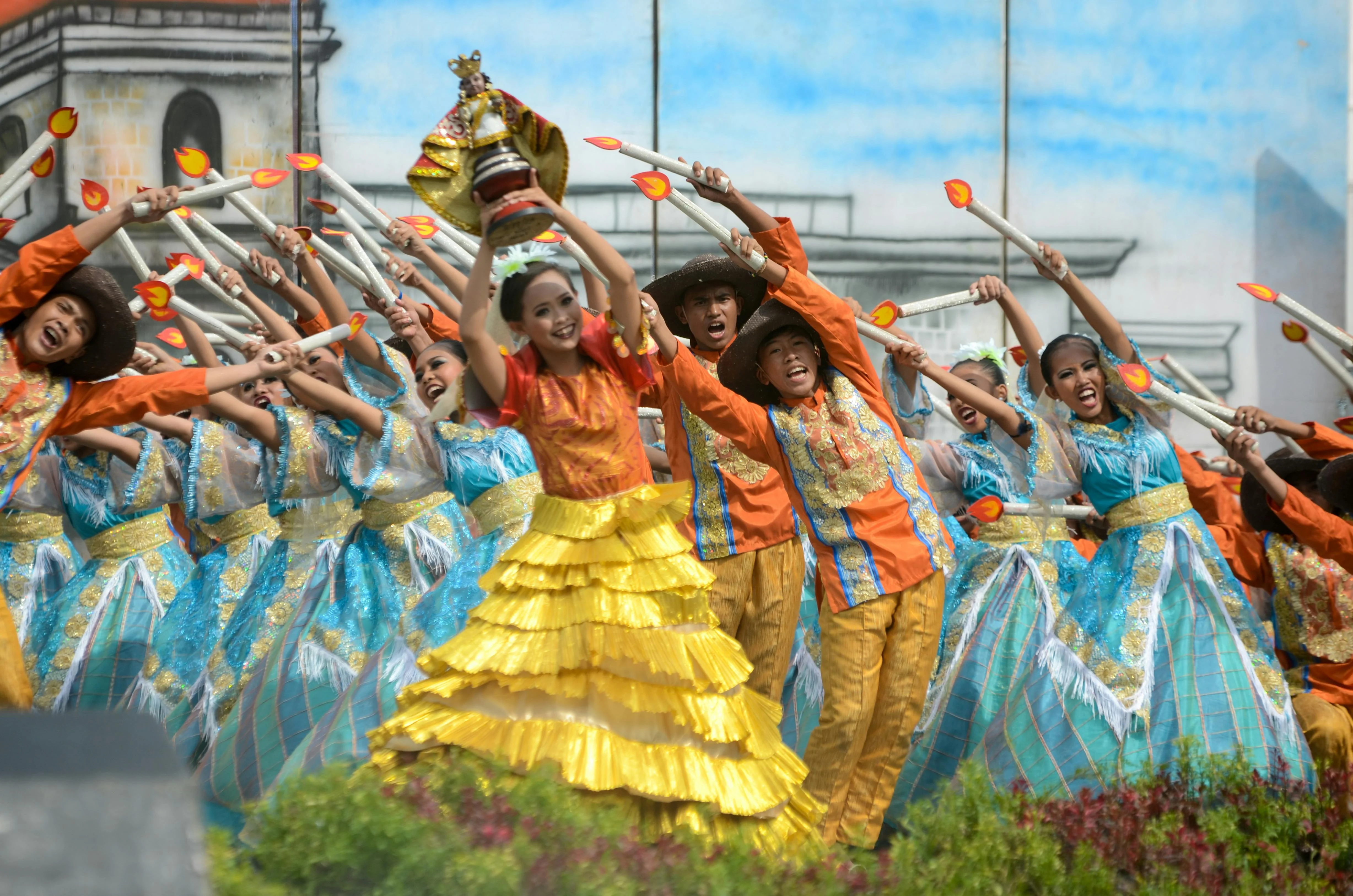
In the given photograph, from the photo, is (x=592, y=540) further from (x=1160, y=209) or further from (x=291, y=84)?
(x=1160, y=209)

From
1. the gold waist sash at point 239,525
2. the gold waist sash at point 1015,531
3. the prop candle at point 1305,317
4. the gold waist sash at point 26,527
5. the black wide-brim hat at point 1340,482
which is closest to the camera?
the black wide-brim hat at point 1340,482

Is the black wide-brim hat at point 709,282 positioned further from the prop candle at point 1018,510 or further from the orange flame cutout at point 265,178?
the orange flame cutout at point 265,178

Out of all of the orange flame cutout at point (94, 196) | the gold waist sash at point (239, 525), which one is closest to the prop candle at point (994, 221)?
the orange flame cutout at point (94, 196)

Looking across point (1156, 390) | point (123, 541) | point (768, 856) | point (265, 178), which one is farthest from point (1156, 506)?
point (123, 541)

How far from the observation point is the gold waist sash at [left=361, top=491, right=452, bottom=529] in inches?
189

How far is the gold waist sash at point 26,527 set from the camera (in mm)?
6051

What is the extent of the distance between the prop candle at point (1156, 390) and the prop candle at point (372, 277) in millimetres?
2586

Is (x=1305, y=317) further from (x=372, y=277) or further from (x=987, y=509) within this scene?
(x=372, y=277)

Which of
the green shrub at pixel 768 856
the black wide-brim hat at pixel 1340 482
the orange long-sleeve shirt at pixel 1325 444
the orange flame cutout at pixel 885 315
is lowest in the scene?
the green shrub at pixel 768 856

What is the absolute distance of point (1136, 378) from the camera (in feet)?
14.8

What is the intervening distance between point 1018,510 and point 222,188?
9.82ft

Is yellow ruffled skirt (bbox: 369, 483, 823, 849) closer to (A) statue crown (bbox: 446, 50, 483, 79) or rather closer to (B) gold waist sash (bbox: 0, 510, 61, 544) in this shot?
(A) statue crown (bbox: 446, 50, 483, 79)

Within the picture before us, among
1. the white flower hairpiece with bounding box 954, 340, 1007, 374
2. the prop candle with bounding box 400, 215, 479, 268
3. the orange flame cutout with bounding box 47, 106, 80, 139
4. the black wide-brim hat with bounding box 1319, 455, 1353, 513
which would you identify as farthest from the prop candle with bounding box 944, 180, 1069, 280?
the orange flame cutout with bounding box 47, 106, 80, 139

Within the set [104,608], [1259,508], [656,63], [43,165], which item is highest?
[656,63]
